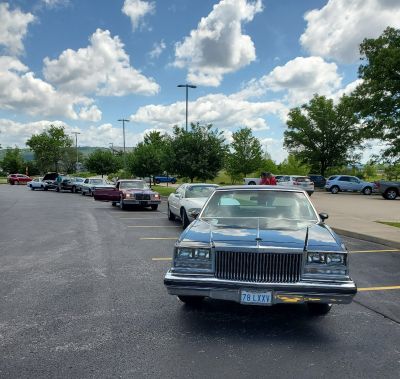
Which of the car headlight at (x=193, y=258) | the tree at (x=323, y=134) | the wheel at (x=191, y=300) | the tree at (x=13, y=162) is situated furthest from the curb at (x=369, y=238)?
the tree at (x=13, y=162)

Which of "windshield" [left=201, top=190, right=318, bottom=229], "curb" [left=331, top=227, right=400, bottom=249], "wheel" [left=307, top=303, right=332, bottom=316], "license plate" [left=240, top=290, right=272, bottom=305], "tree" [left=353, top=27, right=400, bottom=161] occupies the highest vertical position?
"tree" [left=353, top=27, right=400, bottom=161]

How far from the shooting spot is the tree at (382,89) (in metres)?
22.0

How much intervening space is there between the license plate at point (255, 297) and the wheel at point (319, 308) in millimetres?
1001

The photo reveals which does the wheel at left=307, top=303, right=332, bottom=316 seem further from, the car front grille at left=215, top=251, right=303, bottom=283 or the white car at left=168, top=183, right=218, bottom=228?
the white car at left=168, top=183, right=218, bottom=228

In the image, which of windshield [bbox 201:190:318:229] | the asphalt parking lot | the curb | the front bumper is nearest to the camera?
the asphalt parking lot

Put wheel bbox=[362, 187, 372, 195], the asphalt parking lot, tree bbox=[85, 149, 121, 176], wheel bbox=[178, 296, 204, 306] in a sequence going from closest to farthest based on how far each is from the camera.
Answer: the asphalt parking lot, wheel bbox=[178, 296, 204, 306], wheel bbox=[362, 187, 372, 195], tree bbox=[85, 149, 121, 176]

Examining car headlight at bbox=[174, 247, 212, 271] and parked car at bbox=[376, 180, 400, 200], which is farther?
parked car at bbox=[376, 180, 400, 200]

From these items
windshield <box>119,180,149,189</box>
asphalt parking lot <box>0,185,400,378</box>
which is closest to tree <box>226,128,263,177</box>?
windshield <box>119,180,149,189</box>

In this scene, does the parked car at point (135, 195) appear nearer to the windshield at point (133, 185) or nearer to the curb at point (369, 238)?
the windshield at point (133, 185)

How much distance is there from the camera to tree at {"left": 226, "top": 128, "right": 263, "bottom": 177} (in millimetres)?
51750

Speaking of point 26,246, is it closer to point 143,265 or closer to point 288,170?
point 143,265

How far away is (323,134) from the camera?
158ft

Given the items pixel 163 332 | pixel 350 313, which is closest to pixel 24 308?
pixel 163 332

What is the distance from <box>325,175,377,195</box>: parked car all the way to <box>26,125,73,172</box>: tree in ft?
202
